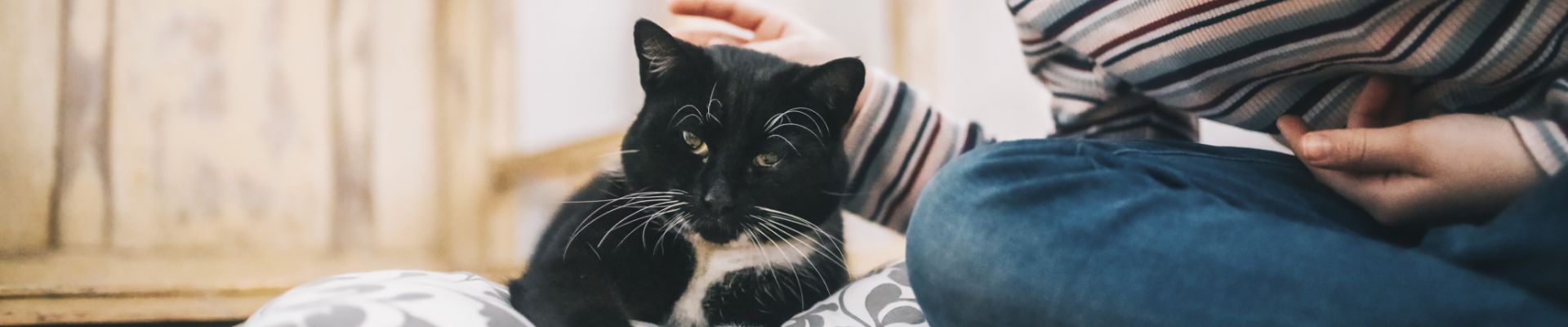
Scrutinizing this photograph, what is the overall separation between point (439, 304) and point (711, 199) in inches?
8.1

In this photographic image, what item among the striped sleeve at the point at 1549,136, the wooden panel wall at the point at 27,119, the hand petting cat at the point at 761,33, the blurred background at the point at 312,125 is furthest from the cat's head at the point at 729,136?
the wooden panel wall at the point at 27,119

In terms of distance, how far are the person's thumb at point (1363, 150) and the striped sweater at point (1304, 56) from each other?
0.17 ft

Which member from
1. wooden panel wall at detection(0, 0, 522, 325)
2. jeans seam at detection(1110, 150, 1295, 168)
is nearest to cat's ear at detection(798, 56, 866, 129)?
jeans seam at detection(1110, 150, 1295, 168)

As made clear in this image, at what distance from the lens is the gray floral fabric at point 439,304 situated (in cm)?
55

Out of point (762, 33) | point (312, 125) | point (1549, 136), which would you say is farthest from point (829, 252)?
point (312, 125)

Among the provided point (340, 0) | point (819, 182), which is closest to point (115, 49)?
point (340, 0)

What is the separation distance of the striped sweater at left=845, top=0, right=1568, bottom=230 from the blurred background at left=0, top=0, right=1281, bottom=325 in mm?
380

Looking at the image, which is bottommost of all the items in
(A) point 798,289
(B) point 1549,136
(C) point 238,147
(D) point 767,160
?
(C) point 238,147

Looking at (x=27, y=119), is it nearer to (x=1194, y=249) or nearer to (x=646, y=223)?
(x=646, y=223)

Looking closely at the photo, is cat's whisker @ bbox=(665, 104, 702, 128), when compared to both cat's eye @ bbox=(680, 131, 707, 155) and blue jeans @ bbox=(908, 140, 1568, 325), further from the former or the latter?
blue jeans @ bbox=(908, 140, 1568, 325)

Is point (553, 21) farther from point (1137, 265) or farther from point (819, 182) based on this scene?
point (1137, 265)

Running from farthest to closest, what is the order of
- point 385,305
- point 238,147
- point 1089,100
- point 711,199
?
point 238,147 → point 1089,100 → point 711,199 → point 385,305

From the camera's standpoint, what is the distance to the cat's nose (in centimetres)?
69

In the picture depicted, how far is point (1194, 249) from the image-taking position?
0.46 metres
